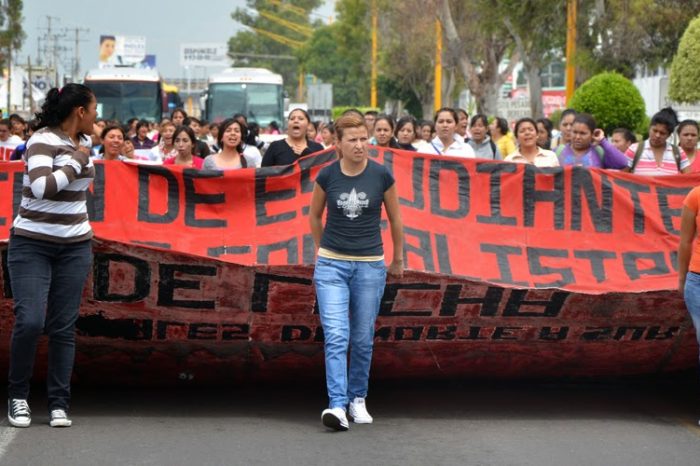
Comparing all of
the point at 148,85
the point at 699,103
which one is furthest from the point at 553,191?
the point at 148,85

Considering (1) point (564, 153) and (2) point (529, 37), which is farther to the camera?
(2) point (529, 37)

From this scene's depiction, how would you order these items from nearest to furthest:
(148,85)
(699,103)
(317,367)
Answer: (317,367) < (699,103) < (148,85)

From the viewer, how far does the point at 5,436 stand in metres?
7.17

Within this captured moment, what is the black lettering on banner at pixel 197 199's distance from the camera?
831 cm

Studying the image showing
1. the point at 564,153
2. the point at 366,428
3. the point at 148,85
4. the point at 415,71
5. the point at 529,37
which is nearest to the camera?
the point at 366,428

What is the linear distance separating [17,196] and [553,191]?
3363mm

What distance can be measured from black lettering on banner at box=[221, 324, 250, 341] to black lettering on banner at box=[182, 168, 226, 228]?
0.71 meters

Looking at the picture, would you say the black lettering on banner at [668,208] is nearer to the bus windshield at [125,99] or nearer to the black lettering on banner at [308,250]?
the black lettering on banner at [308,250]

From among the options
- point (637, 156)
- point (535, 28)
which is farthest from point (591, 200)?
point (535, 28)

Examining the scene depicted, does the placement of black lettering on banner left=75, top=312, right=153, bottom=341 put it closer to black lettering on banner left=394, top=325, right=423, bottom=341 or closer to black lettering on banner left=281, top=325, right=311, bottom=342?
black lettering on banner left=281, top=325, right=311, bottom=342

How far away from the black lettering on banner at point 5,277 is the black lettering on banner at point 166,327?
0.87m

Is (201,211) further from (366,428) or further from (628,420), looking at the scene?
(628,420)

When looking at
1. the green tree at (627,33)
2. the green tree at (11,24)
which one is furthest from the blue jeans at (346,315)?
the green tree at (11,24)

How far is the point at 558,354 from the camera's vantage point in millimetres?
8258
